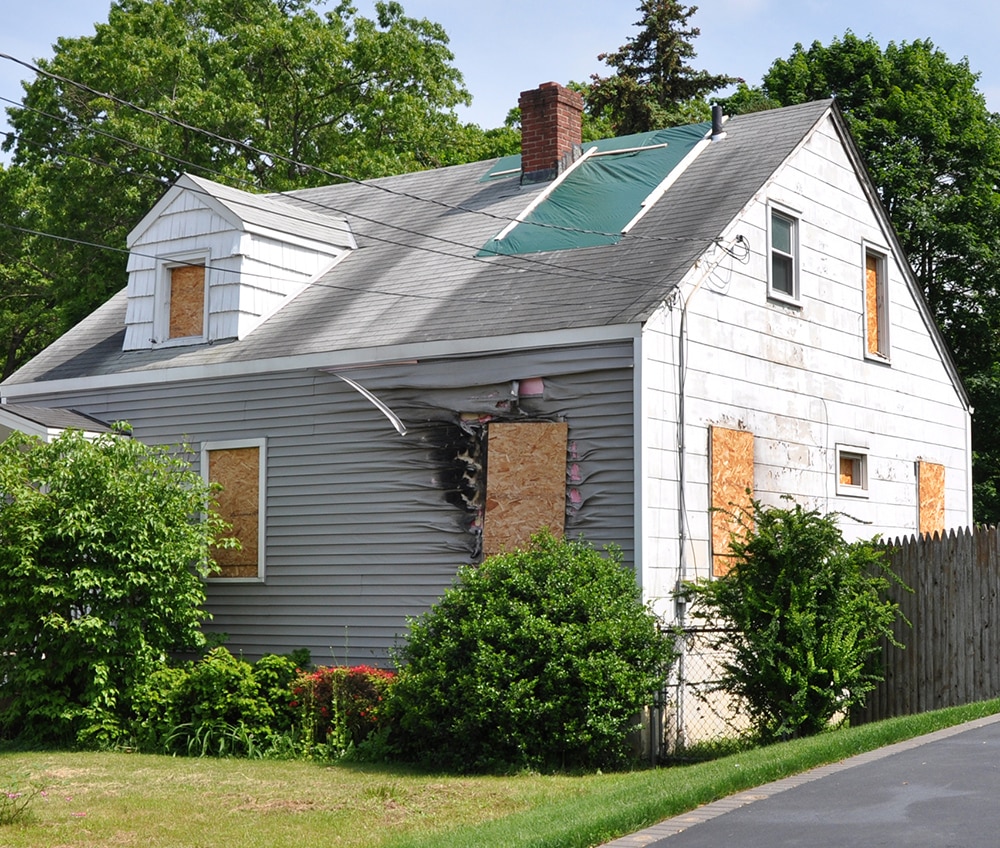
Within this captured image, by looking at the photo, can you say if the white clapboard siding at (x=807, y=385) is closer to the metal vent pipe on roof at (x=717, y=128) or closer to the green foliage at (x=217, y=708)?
the metal vent pipe on roof at (x=717, y=128)

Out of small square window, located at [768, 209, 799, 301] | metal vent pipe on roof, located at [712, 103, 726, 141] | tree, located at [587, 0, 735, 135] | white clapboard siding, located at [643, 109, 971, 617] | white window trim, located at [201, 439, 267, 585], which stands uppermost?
tree, located at [587, 0, 735, 135]

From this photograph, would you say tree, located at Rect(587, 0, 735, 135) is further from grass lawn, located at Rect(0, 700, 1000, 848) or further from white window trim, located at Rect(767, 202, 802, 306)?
grass lawn, located at Rect(0, 700, 1000, 848)

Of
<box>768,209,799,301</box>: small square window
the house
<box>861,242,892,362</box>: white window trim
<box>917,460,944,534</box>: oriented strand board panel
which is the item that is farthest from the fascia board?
<box>917,460,944,534</box>: oriented strand board panel

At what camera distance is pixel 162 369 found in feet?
55.1

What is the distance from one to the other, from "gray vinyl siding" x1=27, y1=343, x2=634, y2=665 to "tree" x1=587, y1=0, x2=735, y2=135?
21.8 metres

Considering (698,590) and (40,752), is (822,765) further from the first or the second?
(40,752)

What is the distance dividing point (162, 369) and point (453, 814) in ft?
28.3

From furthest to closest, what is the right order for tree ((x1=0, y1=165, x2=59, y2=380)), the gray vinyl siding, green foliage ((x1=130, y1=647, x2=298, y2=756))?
tree ((x1=0, y1=165, x2=59, y2=380))
green foliage ((x1=130, y1=647, x2=298, y2=756))
the gray vinyl siding

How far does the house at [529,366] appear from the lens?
1388 cm

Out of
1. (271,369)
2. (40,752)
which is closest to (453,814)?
(40,752)

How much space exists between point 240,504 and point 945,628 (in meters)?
8.15

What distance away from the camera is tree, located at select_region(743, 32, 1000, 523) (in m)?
28.0

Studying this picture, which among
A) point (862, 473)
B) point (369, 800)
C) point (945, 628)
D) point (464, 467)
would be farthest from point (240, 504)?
point (945, 628)

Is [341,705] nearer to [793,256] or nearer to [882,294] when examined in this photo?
[793,256]
